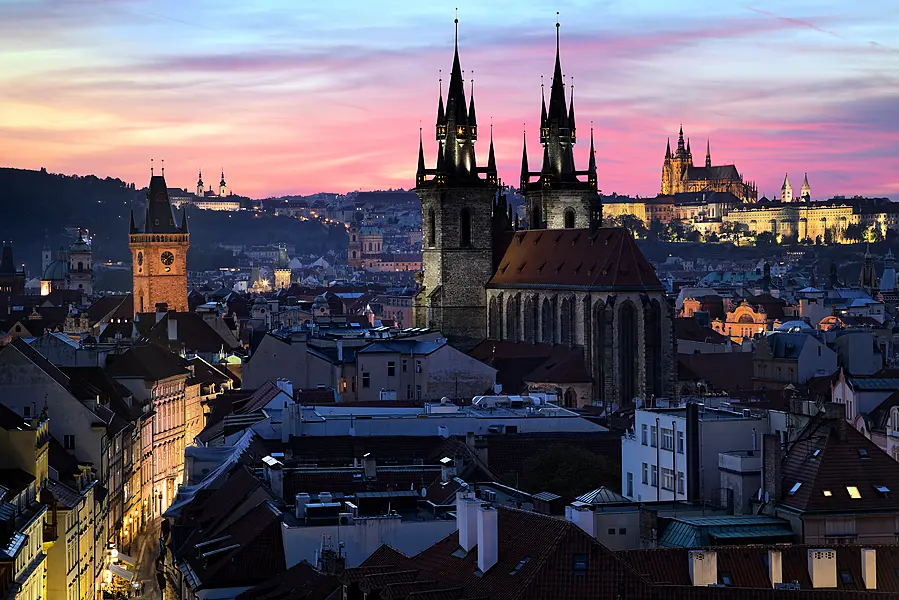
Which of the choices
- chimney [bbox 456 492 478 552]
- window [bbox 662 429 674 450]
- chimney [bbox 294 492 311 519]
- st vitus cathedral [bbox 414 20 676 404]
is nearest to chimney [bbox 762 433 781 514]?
window [bbox 662 429 674 450]

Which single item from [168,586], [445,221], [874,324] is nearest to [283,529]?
[168,586]

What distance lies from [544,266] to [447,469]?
62.0 metres

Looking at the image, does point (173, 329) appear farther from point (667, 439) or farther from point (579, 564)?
point (579, 564)

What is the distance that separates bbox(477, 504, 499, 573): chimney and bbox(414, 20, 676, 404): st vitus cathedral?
64662mm

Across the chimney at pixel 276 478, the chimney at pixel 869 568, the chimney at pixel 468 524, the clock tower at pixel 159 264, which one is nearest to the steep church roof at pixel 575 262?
the clock tower at pixel 159 264

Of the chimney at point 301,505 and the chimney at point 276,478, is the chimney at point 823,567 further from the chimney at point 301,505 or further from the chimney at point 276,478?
the chimney at point 276,478

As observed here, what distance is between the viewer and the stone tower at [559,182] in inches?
4749

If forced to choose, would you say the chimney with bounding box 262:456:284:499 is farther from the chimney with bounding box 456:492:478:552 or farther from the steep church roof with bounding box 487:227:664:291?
the steep church roof with bounding box 487:227:664:291

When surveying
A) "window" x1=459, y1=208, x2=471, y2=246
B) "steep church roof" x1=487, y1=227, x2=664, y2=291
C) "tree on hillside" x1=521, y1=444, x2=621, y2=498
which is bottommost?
"tree on hillside" x1=521, y1=444, x2=621, y2=498

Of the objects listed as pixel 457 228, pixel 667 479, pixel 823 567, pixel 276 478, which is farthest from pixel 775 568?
pixel 457 228

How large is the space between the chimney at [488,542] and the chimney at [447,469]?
13790 mm

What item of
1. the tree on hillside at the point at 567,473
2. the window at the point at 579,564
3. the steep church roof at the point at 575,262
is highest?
the steep church roof at the point at 575,262

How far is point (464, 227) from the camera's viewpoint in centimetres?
11512

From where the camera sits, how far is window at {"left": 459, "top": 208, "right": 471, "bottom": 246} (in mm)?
114812
